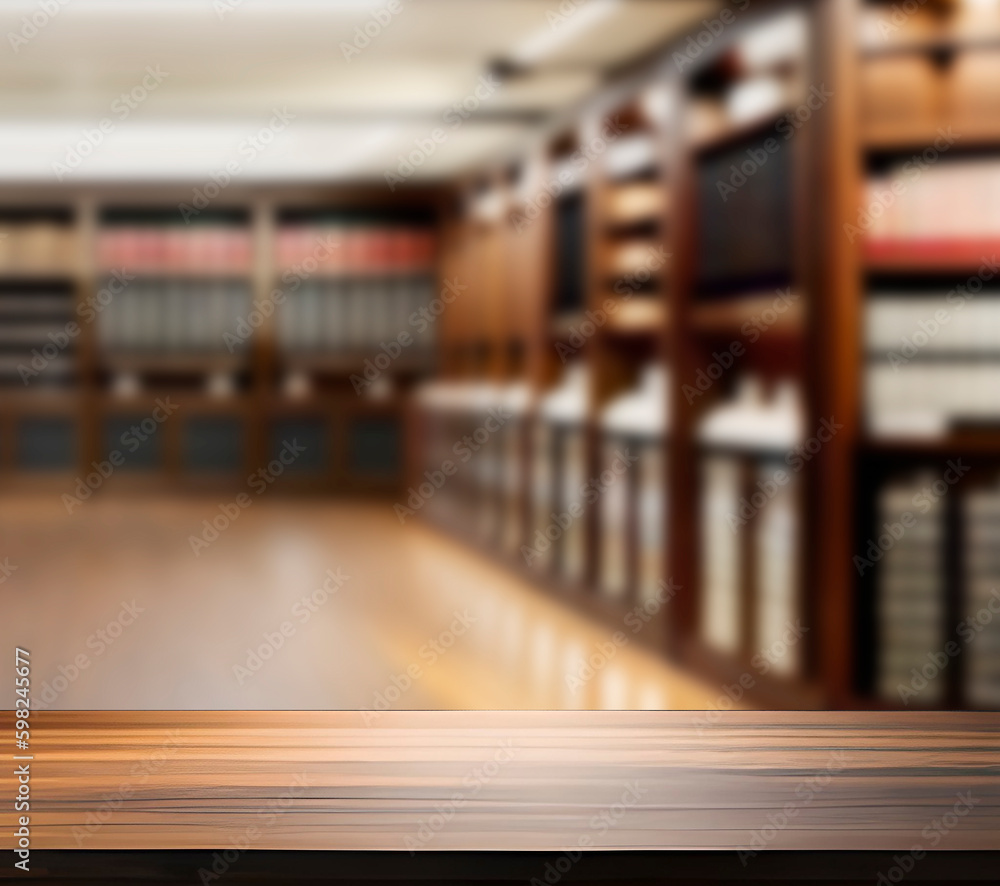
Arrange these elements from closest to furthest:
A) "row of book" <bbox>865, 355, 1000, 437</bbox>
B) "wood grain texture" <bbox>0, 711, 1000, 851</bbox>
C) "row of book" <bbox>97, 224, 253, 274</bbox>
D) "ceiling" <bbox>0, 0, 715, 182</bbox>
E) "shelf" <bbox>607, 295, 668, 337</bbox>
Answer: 1. "wood grain texture" <bbox>0, 711, 1000, 851</bbox>
2. "row of book" <bbox>865, 355, 1000, 437</bbox>
3. "ceiling" <bbox>0, 0, 715, 182</bbox>
4. "shelf" <bbox>607, 295, 668, 337</bbox>
5. "row of book" <bbox>97, 224, 253, 274</bbox>

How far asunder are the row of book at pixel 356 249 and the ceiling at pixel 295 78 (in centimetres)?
16

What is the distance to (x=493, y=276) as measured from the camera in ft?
11.7

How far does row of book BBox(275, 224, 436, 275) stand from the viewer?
340cm

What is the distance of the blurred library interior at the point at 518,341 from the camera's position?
2.47 m

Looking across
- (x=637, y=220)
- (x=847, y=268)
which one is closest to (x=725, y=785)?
(x=847, y=268)

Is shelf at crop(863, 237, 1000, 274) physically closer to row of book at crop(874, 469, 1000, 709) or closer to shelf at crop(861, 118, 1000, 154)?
shelf at crop(861, 118, 1000, 154)

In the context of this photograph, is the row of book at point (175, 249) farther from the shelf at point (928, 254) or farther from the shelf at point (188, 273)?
the shelf at point (928, 254)

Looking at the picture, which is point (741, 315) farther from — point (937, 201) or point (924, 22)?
point (924, 22)

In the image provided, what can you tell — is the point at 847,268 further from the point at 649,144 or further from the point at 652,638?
the point at 652,638

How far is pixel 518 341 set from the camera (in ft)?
11.7

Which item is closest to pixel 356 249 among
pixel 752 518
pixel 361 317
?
pixel 361 317

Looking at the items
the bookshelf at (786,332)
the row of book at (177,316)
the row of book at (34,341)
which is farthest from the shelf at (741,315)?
the row of book at (34,341)

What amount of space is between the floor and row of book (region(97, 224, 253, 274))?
27.9 inches

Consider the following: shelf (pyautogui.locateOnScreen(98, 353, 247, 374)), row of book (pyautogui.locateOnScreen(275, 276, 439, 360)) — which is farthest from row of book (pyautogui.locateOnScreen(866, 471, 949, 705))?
shelf (pyautogui.locateOnScreen(98, 353, 247, 374))
